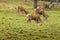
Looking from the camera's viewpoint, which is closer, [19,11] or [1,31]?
[1,31]

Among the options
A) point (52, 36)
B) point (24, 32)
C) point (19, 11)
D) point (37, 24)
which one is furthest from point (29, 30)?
point (19, 11)

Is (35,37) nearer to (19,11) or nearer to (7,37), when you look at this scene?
(7,37)

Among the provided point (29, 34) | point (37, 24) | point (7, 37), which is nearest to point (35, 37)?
point (29, 34)

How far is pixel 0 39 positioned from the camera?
32.9 ft

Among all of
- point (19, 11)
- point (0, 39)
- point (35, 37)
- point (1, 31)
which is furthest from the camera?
point (19, 11)

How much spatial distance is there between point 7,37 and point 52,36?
223 cm

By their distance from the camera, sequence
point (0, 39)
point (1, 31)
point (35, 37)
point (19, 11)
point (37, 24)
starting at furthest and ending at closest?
point (19, 11), point (37, 24), point (1, 31), point (35, 37), point (0, 39)

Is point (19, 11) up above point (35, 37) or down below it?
below

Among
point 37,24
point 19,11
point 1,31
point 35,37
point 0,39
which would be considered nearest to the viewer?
point 0,39

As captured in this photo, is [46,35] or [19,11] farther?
[19,11]

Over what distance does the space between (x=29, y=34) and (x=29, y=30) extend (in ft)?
3.24

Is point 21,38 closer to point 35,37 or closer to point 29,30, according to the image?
point 35,37

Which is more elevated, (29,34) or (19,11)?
(29,34)

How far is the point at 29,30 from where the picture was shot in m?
12.2
